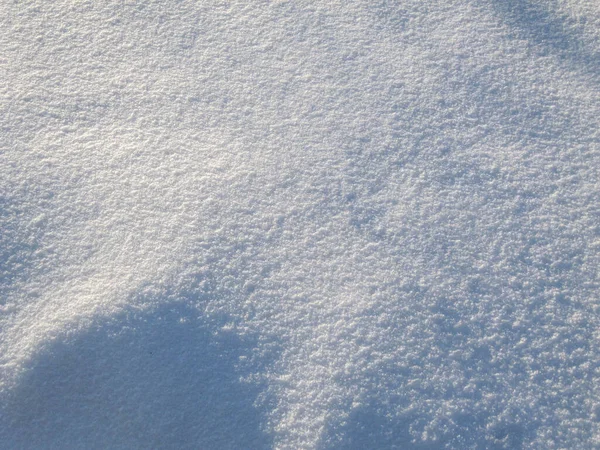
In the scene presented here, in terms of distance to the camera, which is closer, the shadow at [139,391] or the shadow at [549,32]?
the shadow at [139,391]

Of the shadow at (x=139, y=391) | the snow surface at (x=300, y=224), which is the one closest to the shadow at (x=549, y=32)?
the snow surface at (x=300, y=224)

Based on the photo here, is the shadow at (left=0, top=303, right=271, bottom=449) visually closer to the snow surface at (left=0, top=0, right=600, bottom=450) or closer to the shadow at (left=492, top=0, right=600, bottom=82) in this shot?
the snow surface at (left=0, top=0, right=600, bottom=450)

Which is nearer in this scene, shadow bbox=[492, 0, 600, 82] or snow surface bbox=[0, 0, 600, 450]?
snow surface bbox=[0, 0, 600, 450]

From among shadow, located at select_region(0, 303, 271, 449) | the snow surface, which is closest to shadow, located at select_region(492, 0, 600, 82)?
the snow surface

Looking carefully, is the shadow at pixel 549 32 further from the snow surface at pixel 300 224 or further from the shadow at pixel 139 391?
the shadow at pixel 139 391

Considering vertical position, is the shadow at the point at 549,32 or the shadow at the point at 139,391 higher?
the shadow at the point at 549,32

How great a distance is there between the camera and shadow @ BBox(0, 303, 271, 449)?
0.76 m

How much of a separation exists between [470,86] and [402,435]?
731mm

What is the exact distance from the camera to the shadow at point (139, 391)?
76cm

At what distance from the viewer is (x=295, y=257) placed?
2.94 ft

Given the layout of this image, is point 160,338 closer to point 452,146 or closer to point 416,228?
point 416,228

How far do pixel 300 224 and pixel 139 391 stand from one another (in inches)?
15.4

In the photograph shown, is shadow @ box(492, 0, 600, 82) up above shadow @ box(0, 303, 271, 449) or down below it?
above

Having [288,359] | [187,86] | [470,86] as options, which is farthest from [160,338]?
[470,86]
